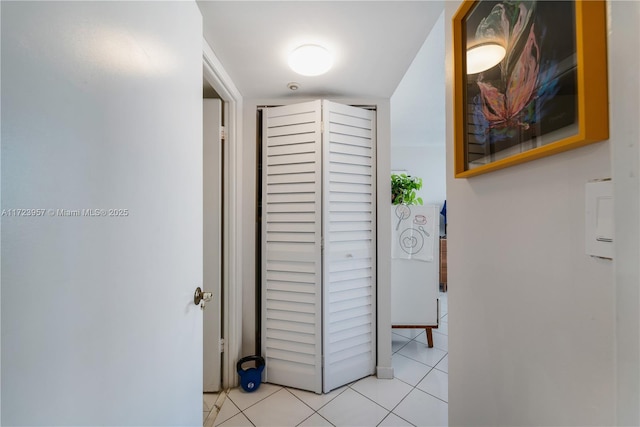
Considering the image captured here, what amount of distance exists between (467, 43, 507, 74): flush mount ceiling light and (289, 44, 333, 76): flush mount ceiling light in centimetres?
82

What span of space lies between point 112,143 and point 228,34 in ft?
3.22

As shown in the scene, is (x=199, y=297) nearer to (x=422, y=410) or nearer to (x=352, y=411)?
(x=352, y=411)

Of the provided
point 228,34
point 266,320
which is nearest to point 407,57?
point 228,34

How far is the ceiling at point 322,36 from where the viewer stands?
1.03 meters

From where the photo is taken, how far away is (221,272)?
1656 millimetres

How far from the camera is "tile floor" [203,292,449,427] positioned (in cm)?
142

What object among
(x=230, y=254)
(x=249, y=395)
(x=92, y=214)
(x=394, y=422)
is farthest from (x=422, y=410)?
(x=92, y=214)

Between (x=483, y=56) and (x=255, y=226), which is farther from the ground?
(x=483, y=56)

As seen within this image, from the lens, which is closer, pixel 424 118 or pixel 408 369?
pixel 408 369

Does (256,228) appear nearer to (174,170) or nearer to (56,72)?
(174,170)

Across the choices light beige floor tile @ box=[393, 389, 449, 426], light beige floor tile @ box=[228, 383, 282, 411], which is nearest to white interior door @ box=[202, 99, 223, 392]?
light beige floor tile @ box=[228, 383, 282, 411]

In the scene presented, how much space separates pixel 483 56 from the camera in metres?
0.65

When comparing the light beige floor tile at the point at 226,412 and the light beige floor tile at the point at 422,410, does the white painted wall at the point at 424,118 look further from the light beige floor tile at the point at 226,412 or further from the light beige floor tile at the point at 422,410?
the light beige floor tile at the point at 226,412

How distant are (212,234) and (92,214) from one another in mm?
1194
